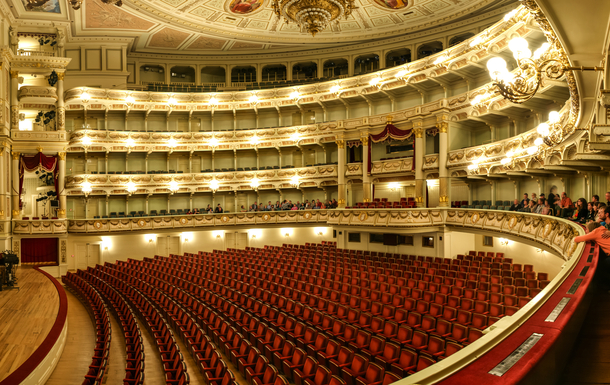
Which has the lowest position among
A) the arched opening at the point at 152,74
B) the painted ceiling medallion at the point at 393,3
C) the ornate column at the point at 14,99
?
the ornate column at the point at 14,99

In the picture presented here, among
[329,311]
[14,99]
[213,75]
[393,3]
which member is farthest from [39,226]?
[393,3]

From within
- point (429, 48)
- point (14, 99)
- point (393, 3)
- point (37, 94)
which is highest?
point (393, 3)

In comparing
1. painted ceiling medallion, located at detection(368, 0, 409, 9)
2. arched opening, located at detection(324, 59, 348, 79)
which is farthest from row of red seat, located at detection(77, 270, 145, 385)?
arched opening, located at detection(324, 59, 348, 79)

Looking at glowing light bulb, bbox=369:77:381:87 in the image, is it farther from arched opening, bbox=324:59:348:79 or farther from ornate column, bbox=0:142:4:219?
ornate column, bbox=0:142:4:219

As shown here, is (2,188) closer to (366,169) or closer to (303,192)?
(303,192)

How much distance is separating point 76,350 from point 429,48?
19.4m

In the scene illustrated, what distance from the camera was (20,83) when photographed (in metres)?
16.4

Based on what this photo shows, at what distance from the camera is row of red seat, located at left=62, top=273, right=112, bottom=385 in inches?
209

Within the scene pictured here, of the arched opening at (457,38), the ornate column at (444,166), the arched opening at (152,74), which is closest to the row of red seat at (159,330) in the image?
the ornate column at (444,166)

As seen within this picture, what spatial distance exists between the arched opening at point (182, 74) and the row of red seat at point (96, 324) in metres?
12.7

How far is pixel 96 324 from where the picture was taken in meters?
7.95

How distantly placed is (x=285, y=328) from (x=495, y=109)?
10.2m

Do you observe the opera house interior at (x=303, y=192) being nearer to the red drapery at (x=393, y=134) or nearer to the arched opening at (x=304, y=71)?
the arched opening at (x=304, y=71)

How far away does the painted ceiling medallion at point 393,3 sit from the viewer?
54.6 ft
